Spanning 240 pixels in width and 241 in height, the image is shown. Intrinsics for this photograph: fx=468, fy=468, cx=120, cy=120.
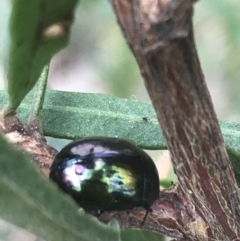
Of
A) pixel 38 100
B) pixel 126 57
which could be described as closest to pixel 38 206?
pixel 38 100

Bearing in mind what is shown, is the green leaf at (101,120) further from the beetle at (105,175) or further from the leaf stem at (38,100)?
the beetle at (105,175)

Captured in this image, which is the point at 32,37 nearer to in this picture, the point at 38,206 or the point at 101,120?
the point at 38,206

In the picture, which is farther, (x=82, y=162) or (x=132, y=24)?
(x=82, y=162)

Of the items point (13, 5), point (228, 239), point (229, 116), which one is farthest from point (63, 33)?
Answer: point (229, 116)

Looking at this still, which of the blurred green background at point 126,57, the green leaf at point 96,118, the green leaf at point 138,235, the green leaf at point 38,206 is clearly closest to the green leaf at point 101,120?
the green leaf at point 96,118

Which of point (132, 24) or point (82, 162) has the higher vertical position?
point (132, 24)

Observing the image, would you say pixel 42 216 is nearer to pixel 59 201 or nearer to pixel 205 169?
pixel 59 201
